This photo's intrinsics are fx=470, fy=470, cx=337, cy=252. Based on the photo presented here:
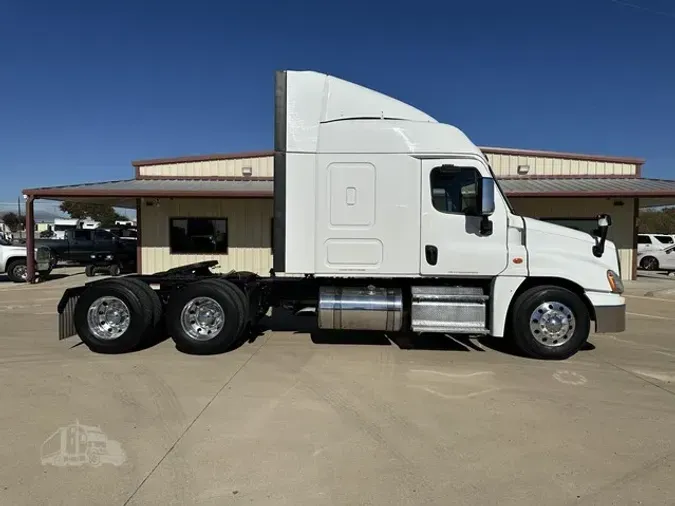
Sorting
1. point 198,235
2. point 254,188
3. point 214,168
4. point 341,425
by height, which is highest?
point 214,168

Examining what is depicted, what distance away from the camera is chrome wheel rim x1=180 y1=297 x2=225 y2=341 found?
6.54m

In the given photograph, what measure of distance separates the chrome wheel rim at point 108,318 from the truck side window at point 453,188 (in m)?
4.56

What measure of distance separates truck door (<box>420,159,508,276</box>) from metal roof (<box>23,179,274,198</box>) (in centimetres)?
879

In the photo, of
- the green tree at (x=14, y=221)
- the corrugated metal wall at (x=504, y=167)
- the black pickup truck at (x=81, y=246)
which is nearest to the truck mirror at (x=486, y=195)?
the corrugated metal wall at (x=504, y=167)

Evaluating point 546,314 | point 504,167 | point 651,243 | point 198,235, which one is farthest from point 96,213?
point 546,314

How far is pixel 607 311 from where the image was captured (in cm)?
623

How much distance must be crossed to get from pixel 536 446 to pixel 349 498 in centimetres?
172

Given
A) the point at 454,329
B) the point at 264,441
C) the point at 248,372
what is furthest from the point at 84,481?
the point at 454,329

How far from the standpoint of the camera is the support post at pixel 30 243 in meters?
15.1

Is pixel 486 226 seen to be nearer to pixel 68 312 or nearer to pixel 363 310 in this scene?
pixel 363 310

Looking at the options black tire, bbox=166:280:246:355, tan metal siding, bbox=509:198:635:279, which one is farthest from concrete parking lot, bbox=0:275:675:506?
tan metal siding, bbox=509:198:635:279

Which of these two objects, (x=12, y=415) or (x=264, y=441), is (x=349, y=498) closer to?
(x=264, y=441)

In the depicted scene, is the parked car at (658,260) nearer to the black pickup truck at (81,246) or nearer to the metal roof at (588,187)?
the metal roof at (588,187)

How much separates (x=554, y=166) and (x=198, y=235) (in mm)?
13241
